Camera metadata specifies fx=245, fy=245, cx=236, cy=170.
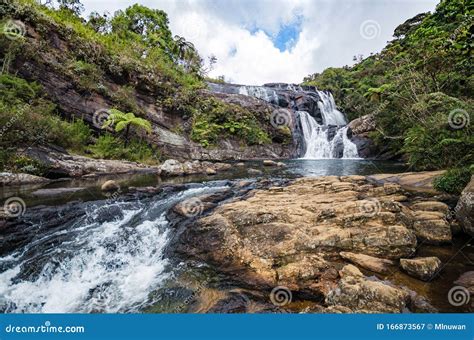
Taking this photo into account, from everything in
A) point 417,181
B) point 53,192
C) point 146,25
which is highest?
point 146,25

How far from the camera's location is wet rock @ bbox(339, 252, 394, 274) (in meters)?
3.73

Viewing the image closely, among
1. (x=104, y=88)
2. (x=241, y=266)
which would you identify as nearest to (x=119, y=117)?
(x=104, y=88)

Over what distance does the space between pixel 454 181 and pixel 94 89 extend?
18.9 metres

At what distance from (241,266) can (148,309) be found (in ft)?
5.16

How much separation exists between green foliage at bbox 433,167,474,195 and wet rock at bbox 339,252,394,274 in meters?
4.27

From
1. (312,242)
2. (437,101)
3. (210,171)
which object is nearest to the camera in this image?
(312,242)

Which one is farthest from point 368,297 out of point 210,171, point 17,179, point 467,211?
point 17,179

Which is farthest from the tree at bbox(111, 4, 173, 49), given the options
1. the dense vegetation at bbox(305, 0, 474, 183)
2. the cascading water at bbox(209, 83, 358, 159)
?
the dense vegetation at bbox(305, 0, 474, 183)

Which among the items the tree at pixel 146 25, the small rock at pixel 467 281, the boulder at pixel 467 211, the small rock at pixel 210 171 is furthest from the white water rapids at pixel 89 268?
the tree at pixel 146 25

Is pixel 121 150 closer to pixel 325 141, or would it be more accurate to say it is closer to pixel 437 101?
pixel 437 101

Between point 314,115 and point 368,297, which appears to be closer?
point 368,297

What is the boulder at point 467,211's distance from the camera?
439cm

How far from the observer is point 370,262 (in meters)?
3.85

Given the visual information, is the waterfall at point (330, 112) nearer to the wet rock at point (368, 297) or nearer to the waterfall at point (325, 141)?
the waterfall at point (325, 141)
